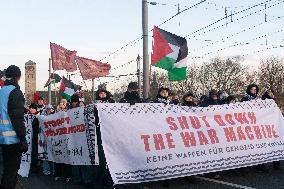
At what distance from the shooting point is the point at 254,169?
9234 mm

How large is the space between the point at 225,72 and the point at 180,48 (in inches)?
2509

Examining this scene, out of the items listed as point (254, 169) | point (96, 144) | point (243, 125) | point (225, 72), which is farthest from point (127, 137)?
point (225, 72)

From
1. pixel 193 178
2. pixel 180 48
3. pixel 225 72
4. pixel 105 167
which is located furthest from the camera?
pixel 225 72

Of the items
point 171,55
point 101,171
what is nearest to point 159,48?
point 171,55

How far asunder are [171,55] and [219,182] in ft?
14.7

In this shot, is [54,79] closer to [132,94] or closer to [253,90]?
[253,90]

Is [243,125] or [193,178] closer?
[193,178]

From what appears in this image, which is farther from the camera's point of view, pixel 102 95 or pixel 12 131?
pixel 102 95

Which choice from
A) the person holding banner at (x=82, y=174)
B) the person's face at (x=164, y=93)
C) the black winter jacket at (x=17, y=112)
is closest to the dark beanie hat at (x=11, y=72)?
the black winter jacket at (x=17, y=112)

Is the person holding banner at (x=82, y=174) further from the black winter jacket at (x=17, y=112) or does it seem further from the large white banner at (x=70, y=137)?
the black winter jacket at (x=17, y=112)

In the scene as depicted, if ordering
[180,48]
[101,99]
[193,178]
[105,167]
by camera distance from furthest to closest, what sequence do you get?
1. [180,48]
2. [101,99]
3. [193,178]
4. [105,167]

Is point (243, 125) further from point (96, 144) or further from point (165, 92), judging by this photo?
point (96, 144)

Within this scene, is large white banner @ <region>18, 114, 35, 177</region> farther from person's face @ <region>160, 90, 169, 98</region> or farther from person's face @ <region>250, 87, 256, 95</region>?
person's face @ <region>250, 87, 256, 95</region>

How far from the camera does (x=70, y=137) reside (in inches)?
325
